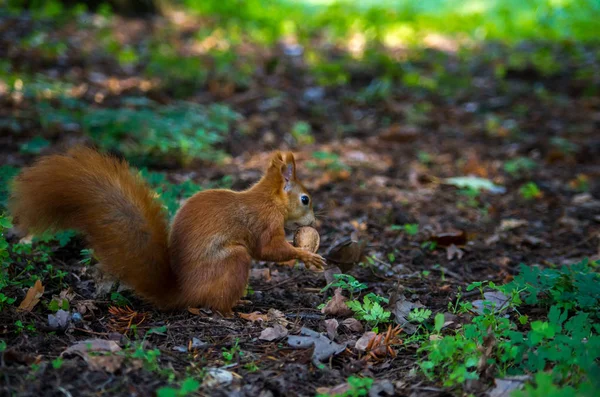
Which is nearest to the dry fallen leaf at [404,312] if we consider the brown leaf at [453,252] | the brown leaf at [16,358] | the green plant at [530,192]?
the brown leaf at [453,252]

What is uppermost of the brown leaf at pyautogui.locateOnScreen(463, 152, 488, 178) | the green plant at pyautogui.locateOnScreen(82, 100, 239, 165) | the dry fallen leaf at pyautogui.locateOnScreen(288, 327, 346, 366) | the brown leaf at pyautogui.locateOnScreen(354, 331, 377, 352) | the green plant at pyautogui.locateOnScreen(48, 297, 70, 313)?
the green plant at pyautogui.locateOnScreen(82, 100, 239, 165)

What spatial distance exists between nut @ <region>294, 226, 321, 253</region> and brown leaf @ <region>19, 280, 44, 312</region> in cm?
116

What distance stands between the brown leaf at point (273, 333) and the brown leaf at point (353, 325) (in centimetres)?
28

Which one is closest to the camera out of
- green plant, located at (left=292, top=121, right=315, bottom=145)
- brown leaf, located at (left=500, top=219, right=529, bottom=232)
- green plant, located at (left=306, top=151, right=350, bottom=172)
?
brown leaf, located at (left=500, top=219, right=529, bottom=232)

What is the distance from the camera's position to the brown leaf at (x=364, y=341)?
2541 millimetres

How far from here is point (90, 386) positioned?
2055 millimetres

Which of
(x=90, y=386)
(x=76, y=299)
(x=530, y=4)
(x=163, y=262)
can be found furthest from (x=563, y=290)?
(x=530, y=4)

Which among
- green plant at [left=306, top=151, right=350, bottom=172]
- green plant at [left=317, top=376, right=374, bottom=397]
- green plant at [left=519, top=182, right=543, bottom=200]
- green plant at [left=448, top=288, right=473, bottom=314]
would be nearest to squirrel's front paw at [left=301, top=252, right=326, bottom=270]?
green plant at [left=448, top=288, right=473, bottom=314]

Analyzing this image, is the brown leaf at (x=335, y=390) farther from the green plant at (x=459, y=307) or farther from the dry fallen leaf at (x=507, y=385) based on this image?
the green plant at (x=459, y=307)

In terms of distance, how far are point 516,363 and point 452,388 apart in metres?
0.29

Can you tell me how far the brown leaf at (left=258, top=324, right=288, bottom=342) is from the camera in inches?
102

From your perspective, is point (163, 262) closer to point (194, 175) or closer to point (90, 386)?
point (90, 386)

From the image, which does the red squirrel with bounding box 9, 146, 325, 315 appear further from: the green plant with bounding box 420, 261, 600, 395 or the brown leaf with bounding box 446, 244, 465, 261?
the brown leaf with bounding box 446, 244, 465, 261

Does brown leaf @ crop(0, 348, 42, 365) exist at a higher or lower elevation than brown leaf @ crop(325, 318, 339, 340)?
higher
